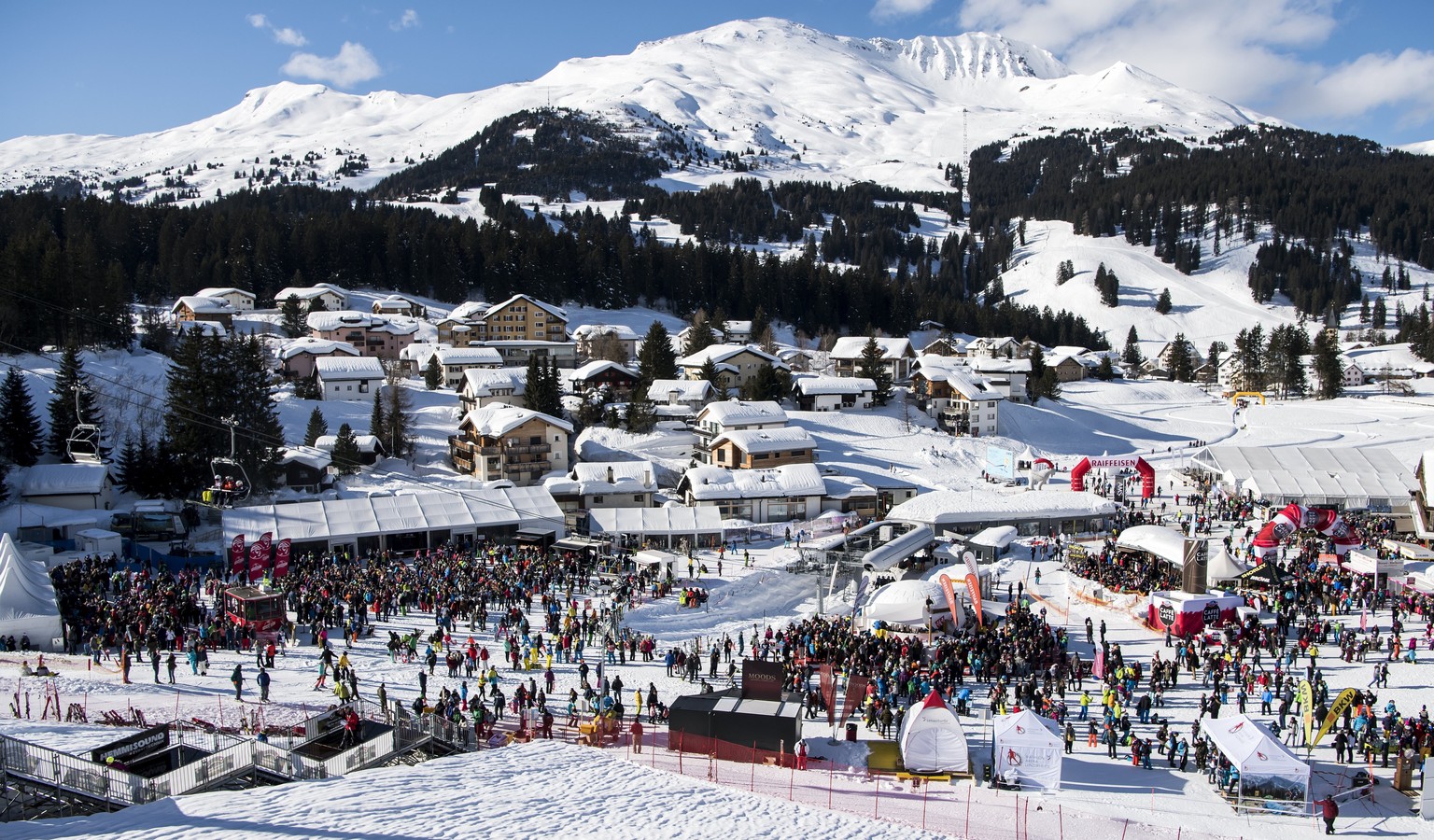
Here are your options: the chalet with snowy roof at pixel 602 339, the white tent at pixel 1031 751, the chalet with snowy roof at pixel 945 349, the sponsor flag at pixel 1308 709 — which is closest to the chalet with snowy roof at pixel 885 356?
the chalet with snowy roof at pixel 945 349

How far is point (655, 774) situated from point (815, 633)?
23.5 ft

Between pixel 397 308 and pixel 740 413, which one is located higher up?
pixel 397 308

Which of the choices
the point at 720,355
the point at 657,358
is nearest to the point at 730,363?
the point at 720,355

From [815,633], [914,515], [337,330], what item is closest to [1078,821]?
[815,633]

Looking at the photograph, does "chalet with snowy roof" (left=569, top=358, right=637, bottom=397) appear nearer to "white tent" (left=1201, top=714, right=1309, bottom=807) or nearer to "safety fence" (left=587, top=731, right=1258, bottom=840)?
"safety fence" (left=587, top=731, right=1258, bottom=840)

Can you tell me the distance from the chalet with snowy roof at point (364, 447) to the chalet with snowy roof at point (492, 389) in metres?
7.17

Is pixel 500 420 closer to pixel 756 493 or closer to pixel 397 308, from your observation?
pixel 756 493

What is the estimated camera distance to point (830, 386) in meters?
52.0

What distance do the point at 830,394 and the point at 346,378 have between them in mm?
23534

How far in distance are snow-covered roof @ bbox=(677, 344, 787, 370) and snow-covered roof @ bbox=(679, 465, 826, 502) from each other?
18.5m

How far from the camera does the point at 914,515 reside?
105 feet

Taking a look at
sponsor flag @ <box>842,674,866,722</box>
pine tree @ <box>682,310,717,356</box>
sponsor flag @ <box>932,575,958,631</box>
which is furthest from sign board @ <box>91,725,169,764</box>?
pine tree @ <box>682,310,717,356</box>

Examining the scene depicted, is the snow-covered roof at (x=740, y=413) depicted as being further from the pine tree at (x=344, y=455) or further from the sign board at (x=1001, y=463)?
the pine tree at (x=344, y=455)

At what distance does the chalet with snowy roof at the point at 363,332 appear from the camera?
59.2m
